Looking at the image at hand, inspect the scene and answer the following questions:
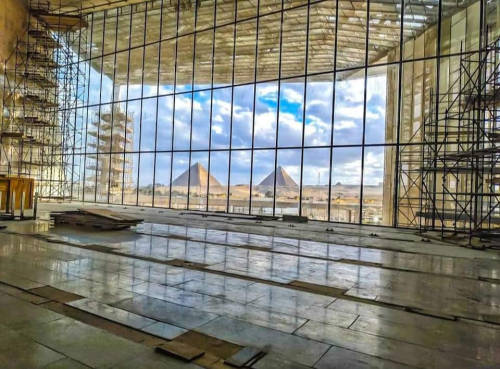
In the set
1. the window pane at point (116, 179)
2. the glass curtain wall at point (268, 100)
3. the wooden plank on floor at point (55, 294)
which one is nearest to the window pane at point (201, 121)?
the glass curtain wall at point (268, 100)

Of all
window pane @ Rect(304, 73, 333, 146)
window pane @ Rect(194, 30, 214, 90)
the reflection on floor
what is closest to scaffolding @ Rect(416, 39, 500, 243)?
the reflection on floor

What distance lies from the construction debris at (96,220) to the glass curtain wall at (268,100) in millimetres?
8138

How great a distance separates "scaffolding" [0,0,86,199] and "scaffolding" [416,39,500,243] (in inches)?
854

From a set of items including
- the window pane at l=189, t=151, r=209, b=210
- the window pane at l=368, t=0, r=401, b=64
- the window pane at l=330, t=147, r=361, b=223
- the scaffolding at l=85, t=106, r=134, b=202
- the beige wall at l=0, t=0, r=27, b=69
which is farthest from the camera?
the scaffolding at l=85, t=106, r=134, b=202

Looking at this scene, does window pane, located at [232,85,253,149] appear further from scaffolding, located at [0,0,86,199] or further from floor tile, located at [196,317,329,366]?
floor tile, located at [196,317,329,366]

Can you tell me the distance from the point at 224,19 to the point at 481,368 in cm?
2134

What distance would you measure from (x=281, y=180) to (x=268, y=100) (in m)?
4.17

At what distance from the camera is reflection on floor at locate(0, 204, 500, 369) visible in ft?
9.71

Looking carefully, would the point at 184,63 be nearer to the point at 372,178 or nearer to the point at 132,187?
the point at 132,187

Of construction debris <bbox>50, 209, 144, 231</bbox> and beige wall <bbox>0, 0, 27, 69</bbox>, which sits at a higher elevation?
beige wall <bbox>0, 0, 27, 69</bbox>

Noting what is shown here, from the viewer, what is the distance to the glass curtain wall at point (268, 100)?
52.2ft

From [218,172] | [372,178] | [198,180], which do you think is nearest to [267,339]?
[372,178]

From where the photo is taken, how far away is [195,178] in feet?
67.2

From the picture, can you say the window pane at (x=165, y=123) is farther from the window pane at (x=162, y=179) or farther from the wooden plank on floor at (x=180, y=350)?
the wooden plank on floor at (x=180, y=350)
